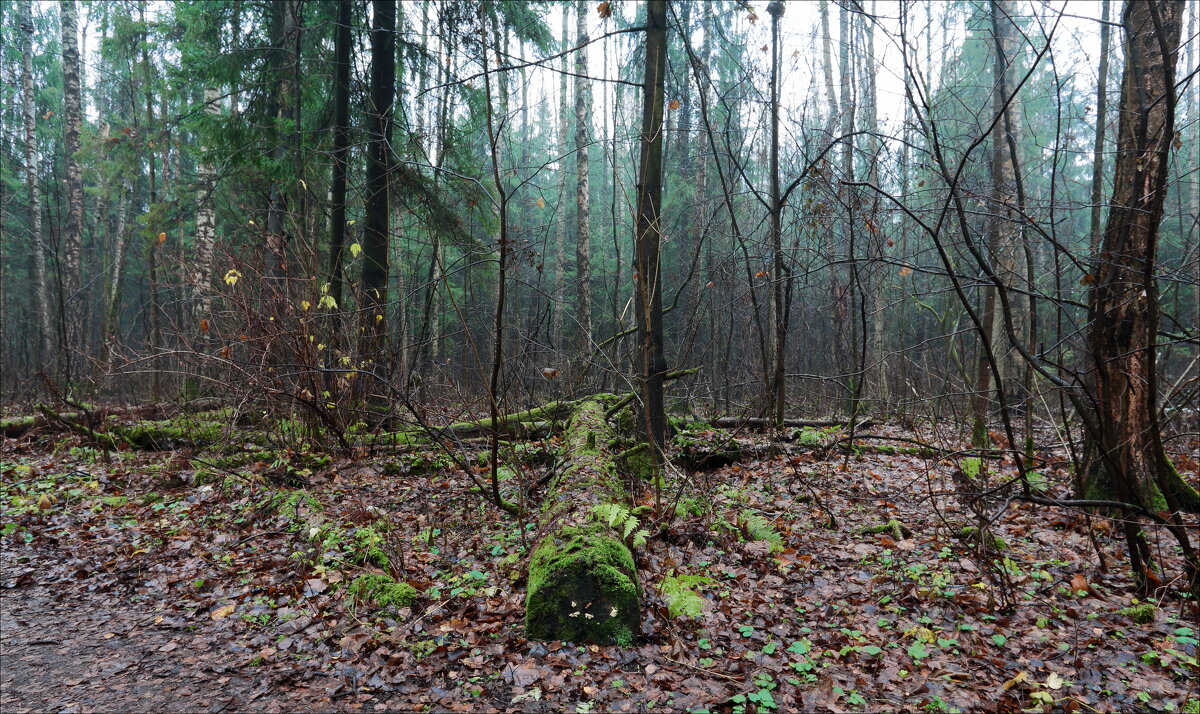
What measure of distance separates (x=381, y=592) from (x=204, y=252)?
8701 millimetres

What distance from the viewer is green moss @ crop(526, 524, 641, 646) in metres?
3.50

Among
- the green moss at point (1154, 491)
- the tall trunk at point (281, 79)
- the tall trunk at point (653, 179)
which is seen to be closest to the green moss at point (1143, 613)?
the green moss at point (1154, 491)

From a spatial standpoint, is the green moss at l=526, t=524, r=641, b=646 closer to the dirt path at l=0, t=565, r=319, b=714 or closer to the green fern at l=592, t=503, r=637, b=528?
the green fern at l=592, t=503, r=637, b=528

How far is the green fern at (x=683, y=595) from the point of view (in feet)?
12.1

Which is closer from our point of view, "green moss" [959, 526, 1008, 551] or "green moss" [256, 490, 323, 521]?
"green moss" [959, 526, 1008, 551]

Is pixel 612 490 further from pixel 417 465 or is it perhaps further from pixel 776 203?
pixel 776 203

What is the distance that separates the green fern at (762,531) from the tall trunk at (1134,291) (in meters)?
2.21

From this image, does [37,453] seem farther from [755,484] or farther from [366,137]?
[755,484]

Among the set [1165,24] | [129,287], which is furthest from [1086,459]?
[129,287]

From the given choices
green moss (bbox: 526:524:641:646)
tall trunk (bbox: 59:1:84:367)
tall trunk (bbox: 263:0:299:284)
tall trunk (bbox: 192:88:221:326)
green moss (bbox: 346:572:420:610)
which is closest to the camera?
green moss (bbox: 526:524:641:646)

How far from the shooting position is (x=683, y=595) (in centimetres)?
382

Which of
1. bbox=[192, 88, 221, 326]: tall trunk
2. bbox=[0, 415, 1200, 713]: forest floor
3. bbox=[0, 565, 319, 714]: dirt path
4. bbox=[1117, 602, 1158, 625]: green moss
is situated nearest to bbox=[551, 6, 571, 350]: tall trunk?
bbox=[192, 88, 221, 326]: tall trunk

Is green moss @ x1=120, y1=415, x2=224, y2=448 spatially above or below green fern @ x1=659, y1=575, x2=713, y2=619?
above

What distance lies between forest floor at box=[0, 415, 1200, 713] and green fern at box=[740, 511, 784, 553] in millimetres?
24
